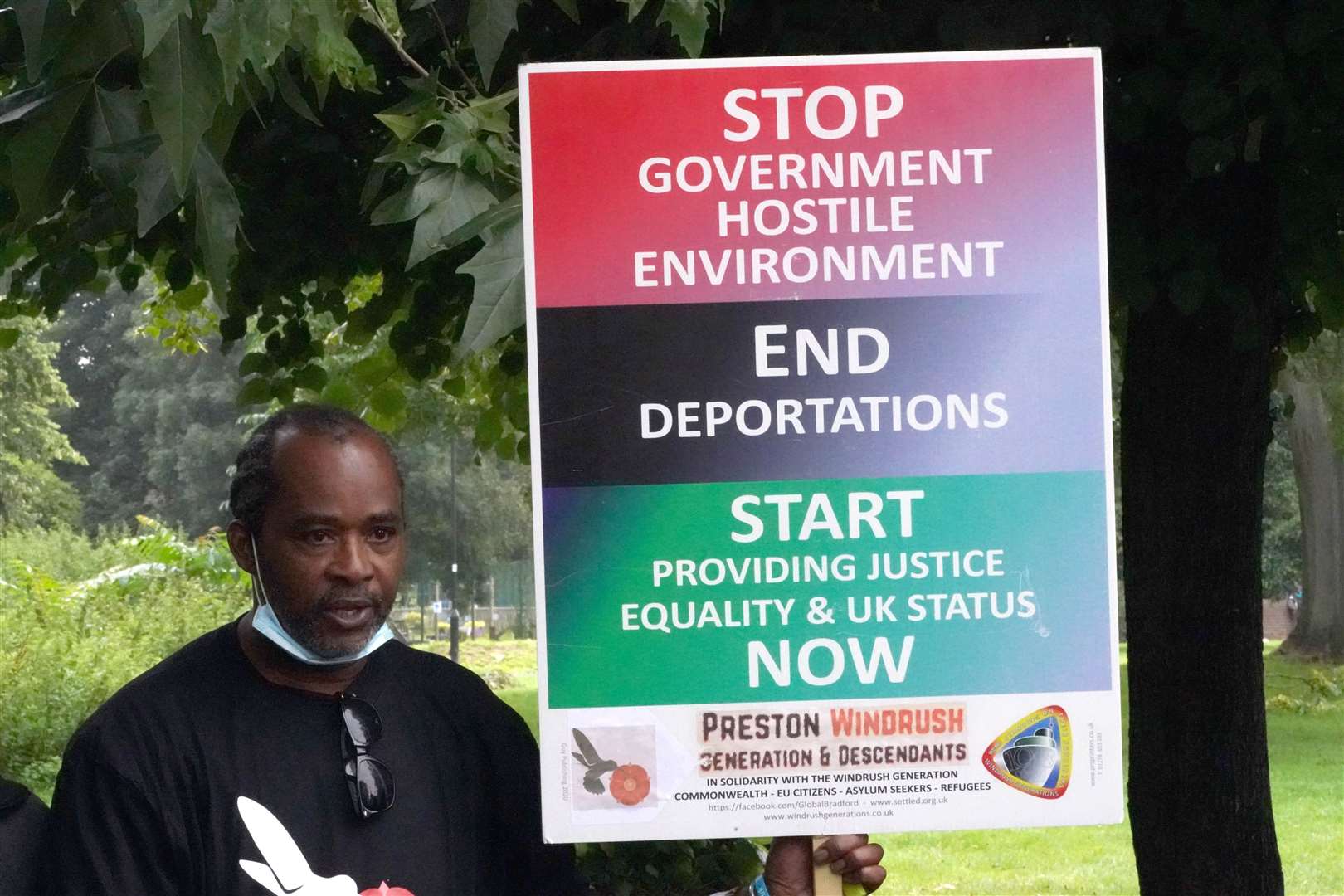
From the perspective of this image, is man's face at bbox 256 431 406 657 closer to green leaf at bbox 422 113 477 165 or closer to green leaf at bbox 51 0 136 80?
green leaf at bbox 422 113 477 165

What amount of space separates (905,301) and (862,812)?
0.65 m

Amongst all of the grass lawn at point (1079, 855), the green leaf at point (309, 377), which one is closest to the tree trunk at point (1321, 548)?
the grass lawn at point (1079, 855)

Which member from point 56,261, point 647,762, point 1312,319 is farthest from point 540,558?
point 1312,319

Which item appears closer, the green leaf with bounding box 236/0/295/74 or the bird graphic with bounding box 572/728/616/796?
the green leaf with bounding box 236/0/295/74

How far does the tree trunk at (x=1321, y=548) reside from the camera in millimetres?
25141

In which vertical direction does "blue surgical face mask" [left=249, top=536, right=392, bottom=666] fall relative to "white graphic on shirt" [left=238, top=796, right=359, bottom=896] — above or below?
Answer: above

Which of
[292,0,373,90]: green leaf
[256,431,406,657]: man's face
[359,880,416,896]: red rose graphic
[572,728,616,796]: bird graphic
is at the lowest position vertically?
[359,880,416,896]: red rose graphic

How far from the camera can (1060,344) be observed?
7.66ft

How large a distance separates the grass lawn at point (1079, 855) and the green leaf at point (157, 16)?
20.9 ft

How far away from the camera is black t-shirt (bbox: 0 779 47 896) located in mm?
2381

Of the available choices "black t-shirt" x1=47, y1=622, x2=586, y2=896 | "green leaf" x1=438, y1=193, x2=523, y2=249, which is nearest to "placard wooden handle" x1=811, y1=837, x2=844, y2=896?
"black t-shirt" x1=47, y1=622, x2=586, y2=896

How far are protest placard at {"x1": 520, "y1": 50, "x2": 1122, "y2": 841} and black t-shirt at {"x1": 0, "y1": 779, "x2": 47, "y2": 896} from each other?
0.75 metres

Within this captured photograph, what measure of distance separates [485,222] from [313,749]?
772mm

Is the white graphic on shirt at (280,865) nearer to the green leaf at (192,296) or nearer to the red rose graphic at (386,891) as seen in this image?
the red rose graphic at (386,891)
